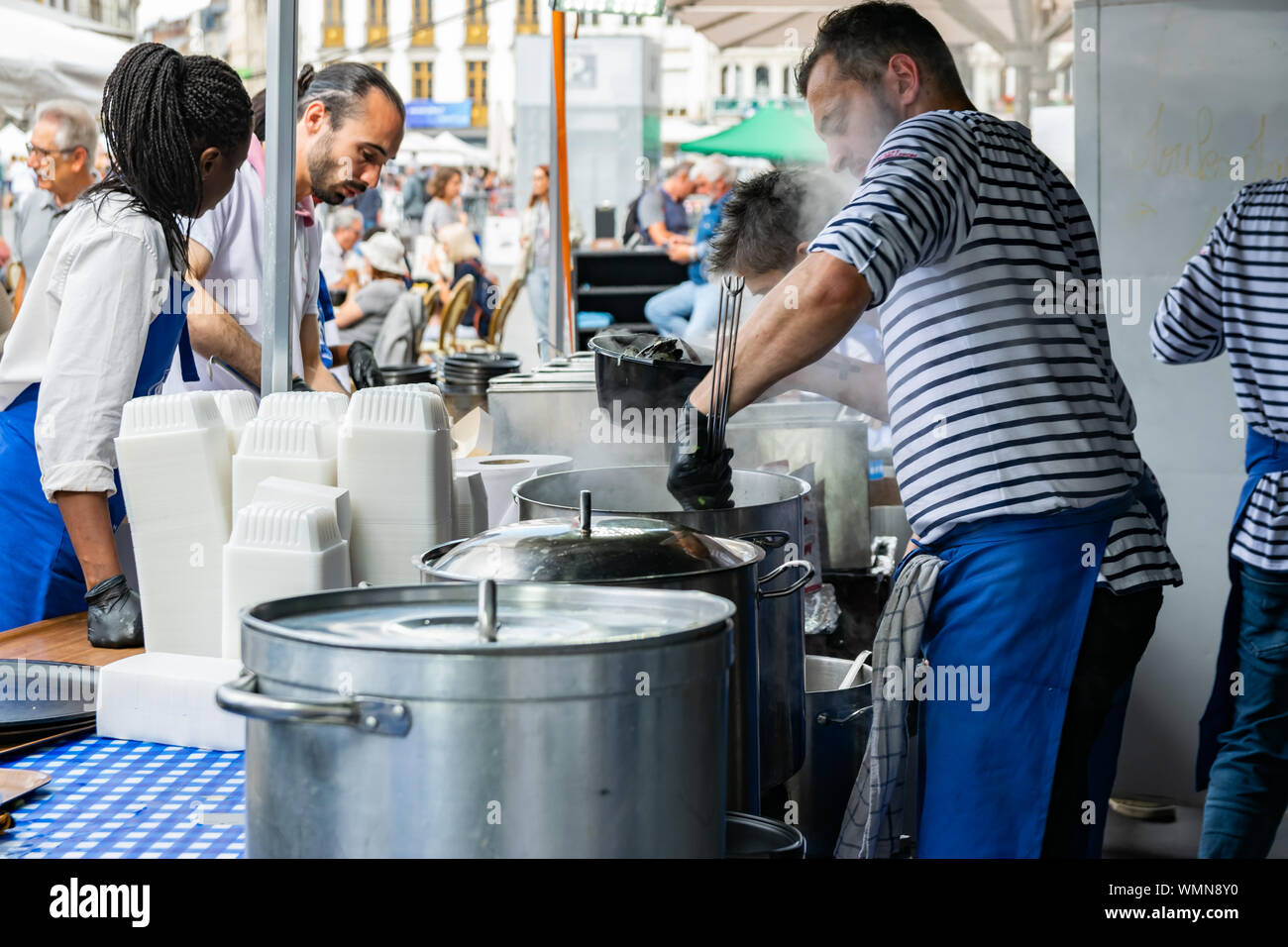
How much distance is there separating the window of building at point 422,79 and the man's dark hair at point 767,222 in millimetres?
72080

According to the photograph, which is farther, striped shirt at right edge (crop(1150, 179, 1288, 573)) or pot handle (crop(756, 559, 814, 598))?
striped shirt at right edge (crop(1150, 179, 1288, 573))

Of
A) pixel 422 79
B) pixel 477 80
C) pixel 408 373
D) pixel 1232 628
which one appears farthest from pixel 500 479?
pixel 422 79

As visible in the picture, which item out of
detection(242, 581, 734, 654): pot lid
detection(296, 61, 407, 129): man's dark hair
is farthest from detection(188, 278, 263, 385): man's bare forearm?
detection(242, 581, 734, 654): pot lid

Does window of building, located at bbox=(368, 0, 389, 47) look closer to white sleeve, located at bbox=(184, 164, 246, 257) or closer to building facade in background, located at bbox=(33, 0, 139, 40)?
building facade in background, located at bbox=(33, 0, 139, 40)

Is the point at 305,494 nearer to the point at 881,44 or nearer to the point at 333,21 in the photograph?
the point at 881,44

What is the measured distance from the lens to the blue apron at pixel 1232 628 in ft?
8.69

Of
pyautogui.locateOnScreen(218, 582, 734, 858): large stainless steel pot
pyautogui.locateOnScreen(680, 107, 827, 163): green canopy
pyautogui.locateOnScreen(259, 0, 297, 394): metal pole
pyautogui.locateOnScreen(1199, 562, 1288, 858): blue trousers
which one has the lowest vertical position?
pyautogui.locateOnScreen(1199, 562, 1288, 858): blue trousers

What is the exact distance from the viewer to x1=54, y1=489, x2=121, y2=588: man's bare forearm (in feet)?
6.09

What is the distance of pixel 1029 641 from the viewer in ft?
5.55

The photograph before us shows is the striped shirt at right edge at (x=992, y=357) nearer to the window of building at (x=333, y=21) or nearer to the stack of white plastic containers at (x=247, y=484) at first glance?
the stack of white plastic containers at (x=247, y=484)

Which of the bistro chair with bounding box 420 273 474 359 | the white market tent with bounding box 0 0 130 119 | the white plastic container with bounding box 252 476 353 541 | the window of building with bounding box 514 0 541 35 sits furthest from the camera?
the window of building with bounding box 514 0 541 35

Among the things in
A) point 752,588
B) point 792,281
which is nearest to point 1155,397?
point 792,281

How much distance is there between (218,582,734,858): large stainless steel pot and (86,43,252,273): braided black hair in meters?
1.28
